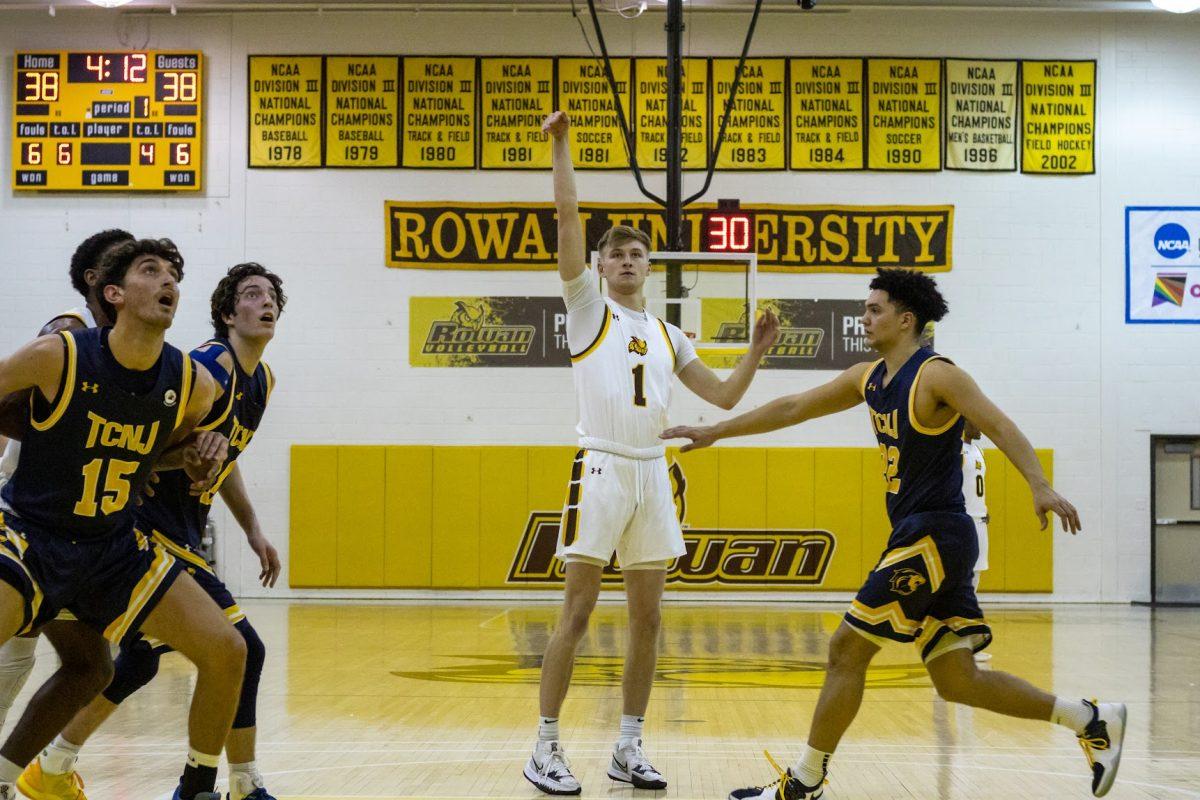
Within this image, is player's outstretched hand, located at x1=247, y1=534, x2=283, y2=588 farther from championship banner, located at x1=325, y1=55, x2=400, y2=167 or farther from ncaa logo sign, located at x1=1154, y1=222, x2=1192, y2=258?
ncaa logo sign, located at x1=1154, y1=222, x2=1192, y2=258

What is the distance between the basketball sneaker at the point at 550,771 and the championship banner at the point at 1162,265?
11552 millimetres

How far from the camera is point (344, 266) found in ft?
46.2

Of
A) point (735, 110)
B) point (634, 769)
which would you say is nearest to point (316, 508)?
point (735, 110)

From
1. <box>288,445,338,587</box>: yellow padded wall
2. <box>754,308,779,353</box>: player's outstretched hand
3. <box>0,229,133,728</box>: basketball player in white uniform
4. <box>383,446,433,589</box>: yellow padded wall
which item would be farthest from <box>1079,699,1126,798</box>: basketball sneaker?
<box>288,445,338,587</box>: yellow padded wall

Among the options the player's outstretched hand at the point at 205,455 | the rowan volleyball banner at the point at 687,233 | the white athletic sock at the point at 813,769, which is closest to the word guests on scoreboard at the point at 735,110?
the rowan volleyball banner at the point at 687,233

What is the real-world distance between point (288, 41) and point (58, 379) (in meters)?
11.7

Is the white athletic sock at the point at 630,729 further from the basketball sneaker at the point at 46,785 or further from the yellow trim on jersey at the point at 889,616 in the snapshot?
the basketball sneaker at the point at 46,785

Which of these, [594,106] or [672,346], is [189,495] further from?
[594,106]

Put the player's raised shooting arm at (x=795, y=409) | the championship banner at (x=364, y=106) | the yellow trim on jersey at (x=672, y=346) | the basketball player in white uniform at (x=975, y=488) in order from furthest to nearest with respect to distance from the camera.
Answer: the championship banner at (x=364, y=106), the basketball player in white uniform at (x=975, y=488), the yellow trim on jersey at (x=672, y=346), the player's raised shooting arm at (x=795, y=409)

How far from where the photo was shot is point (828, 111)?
1398cm

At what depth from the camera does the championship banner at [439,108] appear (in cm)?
1404

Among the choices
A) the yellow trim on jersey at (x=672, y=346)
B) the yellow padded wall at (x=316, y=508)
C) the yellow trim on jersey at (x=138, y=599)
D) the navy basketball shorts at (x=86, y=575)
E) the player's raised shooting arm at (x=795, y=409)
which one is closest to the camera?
the navy basketball shorts at (x=86, y=575)

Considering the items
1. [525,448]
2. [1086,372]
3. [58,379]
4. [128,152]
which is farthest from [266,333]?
[1086,372]

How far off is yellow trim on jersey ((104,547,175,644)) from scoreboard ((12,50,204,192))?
11.4 metres
